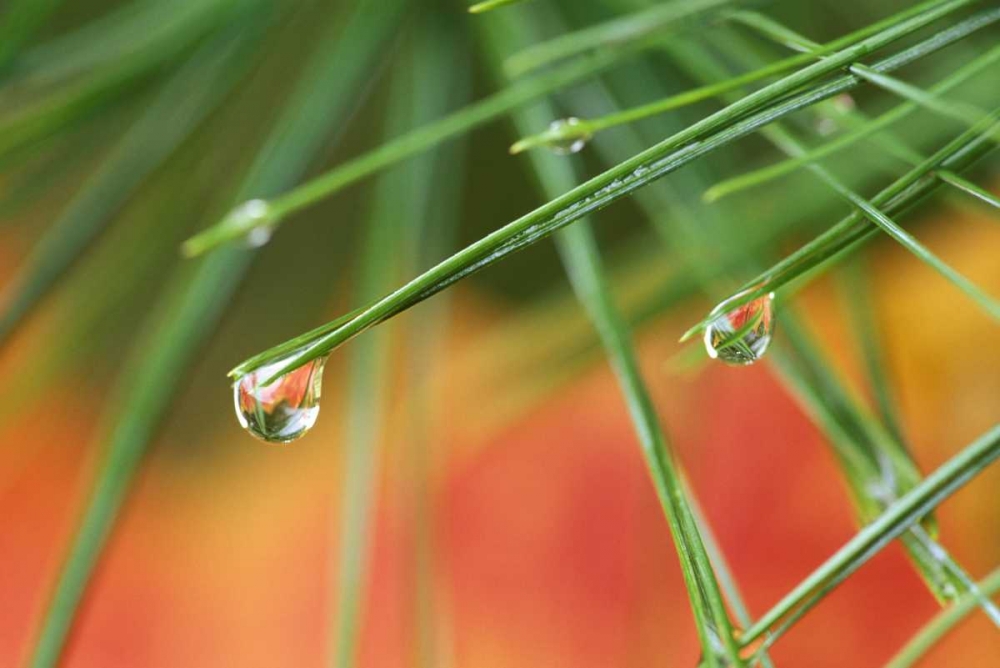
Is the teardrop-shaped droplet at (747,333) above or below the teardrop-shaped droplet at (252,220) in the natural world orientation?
below

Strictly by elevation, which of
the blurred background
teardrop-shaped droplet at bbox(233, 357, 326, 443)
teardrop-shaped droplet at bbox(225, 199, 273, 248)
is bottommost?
teardrop-shaped droplet at bbox(233, 357, 326, 443)

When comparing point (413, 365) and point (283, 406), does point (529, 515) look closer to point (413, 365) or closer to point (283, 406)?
point (413, 365)

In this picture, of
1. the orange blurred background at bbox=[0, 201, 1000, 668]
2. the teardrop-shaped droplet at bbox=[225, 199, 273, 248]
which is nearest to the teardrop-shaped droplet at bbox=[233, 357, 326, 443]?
the teardrop-shaped droplet at bbox=[225, 199, 273, 248]

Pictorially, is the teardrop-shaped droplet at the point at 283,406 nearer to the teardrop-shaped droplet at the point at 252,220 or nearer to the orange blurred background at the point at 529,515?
the teardrop-shaped droplet at the point at 252,220

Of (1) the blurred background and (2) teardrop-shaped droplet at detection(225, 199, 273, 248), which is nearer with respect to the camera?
(2) teardrop-shaped droplet at detection(225, 199, 273, 248)

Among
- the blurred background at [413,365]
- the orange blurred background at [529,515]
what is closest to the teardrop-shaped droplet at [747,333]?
the blurred background at [413,365]

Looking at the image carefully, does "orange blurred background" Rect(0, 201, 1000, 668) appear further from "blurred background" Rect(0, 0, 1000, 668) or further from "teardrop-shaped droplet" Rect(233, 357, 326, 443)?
"teardrop-shaped droplet" Rect(233, 357, 326, 443)
